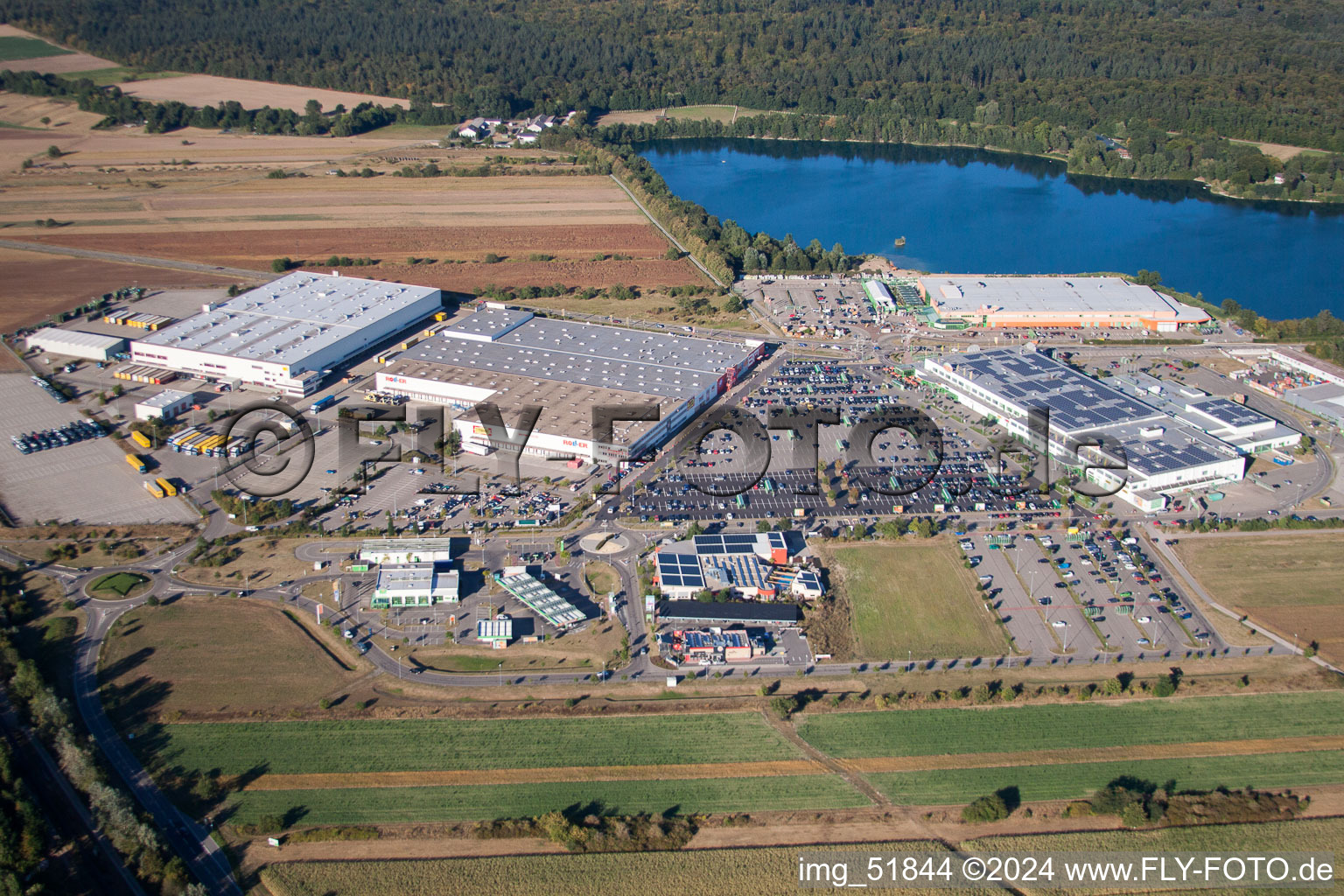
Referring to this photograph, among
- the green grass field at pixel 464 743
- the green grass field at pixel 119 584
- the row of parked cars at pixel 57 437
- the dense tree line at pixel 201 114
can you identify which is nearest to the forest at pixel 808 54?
the dense tree line at pixel 201 114

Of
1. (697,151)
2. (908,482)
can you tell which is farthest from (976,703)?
(697,151)

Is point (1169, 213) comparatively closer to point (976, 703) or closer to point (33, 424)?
point (976, 703)

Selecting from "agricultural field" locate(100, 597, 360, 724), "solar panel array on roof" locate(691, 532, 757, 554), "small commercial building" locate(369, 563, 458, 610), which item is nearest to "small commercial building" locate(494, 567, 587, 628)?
"small commercial building" locate(369, 563, 458, 610)

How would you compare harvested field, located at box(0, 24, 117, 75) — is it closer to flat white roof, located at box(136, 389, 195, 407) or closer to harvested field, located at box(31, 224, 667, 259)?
harvested field, located at box(31, 224, 667, 259)

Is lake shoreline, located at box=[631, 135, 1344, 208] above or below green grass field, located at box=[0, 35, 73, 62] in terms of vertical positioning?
below

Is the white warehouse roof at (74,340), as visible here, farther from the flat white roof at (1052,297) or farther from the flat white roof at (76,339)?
the flat white roof at (1052,297)

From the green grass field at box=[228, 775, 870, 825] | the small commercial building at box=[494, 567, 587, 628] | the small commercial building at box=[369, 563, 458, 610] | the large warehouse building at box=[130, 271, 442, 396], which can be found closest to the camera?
the green grass field at box=[228, 775, 870, 825]
